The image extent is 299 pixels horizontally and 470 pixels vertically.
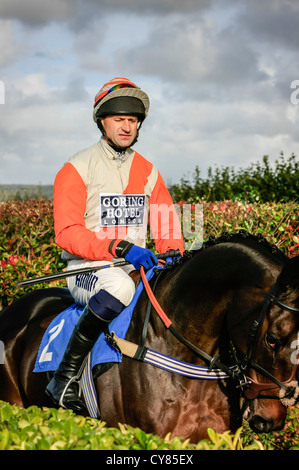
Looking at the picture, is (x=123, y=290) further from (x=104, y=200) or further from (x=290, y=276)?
(x=290, y=276)

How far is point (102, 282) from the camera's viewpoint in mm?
3086

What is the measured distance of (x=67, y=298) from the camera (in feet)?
12.9

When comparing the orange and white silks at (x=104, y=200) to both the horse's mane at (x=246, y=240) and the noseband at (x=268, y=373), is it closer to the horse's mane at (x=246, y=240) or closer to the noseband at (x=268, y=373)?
the horse's mane at (x=246, y=240)

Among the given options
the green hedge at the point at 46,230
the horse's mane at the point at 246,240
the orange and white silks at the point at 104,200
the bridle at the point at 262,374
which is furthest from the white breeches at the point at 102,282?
the green hedge at the point at 46,230

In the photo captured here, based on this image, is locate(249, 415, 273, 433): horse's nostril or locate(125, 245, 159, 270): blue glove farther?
locate(125, 245, 159, 270): blue glove

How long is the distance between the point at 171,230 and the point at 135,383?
125 cm

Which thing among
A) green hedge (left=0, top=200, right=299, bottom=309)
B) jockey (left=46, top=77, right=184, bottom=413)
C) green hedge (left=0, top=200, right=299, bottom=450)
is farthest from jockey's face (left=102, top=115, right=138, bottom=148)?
green hedge (left=0, top=200, right=299, bottom=309)

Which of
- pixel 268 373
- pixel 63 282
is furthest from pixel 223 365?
pixel 63 282

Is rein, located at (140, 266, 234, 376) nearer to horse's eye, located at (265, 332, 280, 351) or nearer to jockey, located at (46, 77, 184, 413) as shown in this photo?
jockey, located at (46, 77, 184, 413)

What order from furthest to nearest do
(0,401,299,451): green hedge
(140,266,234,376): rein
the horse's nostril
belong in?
(140,266,234,376): rein
the horse's nostril
(0,401,299,451): green hedge

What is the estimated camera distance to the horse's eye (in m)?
2.45

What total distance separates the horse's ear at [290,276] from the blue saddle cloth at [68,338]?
3.18ft

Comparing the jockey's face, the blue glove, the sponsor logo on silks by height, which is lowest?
the blue glove

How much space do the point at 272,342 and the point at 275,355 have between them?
6cm
